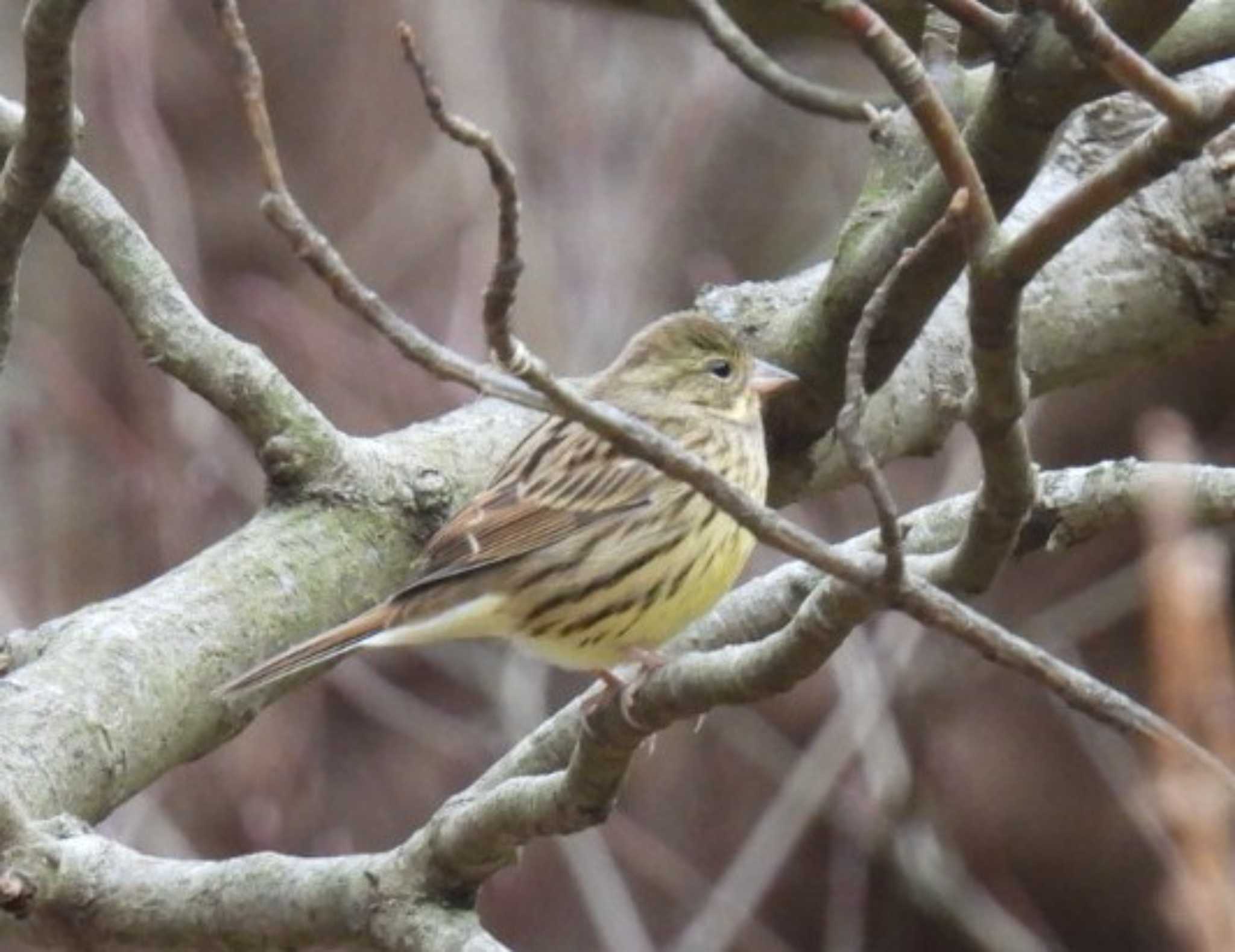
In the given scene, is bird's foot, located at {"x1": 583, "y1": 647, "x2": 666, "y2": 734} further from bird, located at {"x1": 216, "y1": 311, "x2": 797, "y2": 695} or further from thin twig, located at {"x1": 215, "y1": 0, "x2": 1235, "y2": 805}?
thin twig, located at {"x1": 215, "y1": 0, "x2": 1235, "y2": 805}

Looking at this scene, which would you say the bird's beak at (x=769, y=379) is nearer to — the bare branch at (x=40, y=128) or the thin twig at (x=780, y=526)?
the bare branch at (x=40, y=128)

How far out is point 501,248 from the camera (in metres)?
2.13

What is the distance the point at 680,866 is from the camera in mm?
7488

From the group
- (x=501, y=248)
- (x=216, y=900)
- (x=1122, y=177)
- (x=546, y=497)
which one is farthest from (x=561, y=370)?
(x=1122, y=177)

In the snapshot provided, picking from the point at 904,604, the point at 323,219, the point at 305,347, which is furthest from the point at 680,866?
the point at 904,604

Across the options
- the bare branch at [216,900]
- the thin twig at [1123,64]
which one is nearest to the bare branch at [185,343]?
the bare branch at [216,900]

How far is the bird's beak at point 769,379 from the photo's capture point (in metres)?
3.57

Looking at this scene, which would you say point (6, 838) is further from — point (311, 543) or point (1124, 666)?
point (1124, 666)

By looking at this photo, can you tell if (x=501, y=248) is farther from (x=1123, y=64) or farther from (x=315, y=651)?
(x=315, y=651)

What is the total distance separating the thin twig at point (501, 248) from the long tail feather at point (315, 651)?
110 centimetres

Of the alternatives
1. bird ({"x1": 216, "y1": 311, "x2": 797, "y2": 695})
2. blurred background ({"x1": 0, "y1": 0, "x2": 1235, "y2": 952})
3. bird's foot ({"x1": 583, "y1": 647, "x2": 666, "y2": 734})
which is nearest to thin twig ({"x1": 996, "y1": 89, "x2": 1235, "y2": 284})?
bird's foot ({"x1": 583, "y1": 647, "x2": 666, "y2": 734})

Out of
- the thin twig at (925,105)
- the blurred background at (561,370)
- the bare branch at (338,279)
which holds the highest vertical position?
the thin twig at (925,105)

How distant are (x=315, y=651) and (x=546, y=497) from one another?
844mm

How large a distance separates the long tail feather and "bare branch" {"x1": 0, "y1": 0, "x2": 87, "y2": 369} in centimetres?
59
